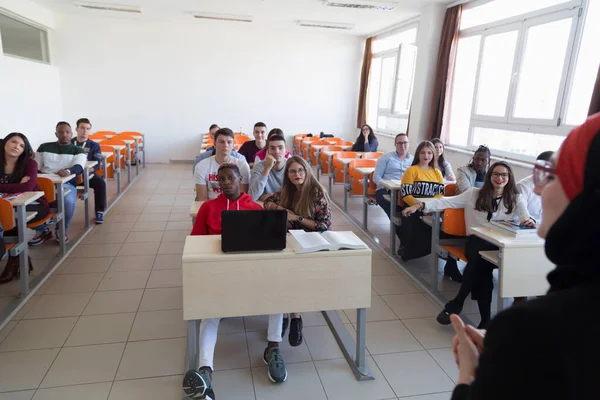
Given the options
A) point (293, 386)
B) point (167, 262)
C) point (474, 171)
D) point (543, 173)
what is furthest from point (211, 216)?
point (474, 171)

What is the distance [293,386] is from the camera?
2096 millimetres

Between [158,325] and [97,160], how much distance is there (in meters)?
3.16

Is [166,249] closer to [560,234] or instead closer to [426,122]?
[560,234]

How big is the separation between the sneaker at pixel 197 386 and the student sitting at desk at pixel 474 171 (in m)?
2.79

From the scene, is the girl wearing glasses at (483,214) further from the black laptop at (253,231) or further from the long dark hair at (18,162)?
the long dark hair at (18,162)

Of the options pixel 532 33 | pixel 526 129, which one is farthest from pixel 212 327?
pixel 532 33

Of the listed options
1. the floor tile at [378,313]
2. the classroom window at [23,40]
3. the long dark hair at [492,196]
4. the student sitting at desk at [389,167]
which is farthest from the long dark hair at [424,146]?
the classroom window at [23,40]

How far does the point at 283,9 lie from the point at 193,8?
158cm

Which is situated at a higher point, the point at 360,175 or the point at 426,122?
the point at 426,122

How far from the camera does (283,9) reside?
280 inches

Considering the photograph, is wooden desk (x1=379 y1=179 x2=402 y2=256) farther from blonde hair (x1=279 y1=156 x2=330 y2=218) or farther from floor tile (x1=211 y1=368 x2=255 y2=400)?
floor tile (x1=211 y1=368 x2=255 y2=400)

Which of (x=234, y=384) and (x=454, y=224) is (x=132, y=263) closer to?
(x=234, y=384)

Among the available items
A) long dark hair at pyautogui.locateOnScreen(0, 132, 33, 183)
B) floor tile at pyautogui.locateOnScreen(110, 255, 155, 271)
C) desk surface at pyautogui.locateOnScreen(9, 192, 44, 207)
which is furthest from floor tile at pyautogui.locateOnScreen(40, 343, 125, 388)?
long dark hair at pyautogui.locateOnScreen(0, 132, 33, 183)

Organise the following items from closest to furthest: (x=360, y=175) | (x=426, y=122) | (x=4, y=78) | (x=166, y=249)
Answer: (x=166, y=249) → (x=360, y=175) → (x=4, y=78) → (x=426, y=122)
